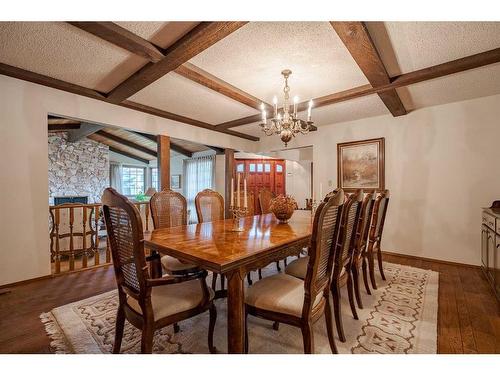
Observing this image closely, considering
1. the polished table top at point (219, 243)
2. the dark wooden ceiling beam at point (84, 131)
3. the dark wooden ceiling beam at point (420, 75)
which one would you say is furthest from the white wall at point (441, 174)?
the dark wooden ceiling beam at point (84, 131)

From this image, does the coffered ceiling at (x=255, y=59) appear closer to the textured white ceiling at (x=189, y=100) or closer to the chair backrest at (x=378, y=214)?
the textured white ceiling at (x=189, y=100)

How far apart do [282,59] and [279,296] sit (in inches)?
80.0

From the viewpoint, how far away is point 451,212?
10.5 feet

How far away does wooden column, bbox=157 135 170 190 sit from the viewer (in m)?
3.89

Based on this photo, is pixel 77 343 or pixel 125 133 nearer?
pixel 77 343

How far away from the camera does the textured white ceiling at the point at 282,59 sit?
69.2 inches

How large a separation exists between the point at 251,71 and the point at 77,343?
2706 millimetres

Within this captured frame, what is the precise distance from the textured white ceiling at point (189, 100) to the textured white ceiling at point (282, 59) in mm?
475

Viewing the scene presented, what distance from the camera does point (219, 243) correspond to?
1.43 metres

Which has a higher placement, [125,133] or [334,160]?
[125,133]

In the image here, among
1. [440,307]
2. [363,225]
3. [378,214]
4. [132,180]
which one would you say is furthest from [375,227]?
[132,180]

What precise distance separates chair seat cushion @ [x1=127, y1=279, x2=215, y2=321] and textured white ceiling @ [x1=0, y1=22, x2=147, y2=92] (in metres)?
2.06

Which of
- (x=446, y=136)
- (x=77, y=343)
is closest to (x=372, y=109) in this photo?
(x=446, y=136)
